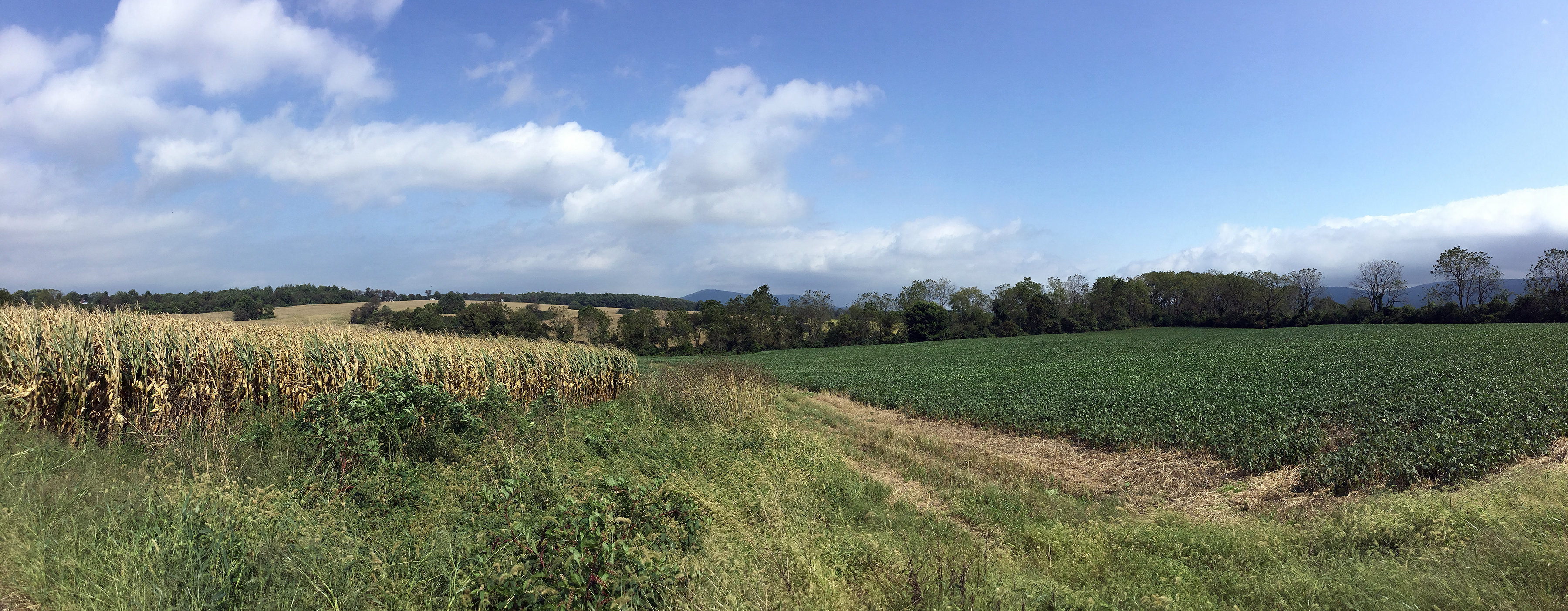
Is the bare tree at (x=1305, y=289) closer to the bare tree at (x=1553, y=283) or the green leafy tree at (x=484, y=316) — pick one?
the bare tree at (x=1553, y=283)

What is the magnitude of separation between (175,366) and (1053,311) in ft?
282

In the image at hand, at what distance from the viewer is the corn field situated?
7.13 m

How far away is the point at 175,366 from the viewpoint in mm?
8055

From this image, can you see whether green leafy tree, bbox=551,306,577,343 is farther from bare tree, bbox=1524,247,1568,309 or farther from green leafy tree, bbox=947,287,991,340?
bare tree, bbox=1524,247,1568,309

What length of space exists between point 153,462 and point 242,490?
1623mm

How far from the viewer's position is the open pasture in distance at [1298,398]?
29.3 feet

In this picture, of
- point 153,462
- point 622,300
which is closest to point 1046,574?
point 153,462

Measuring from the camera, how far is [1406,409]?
11.8 meters

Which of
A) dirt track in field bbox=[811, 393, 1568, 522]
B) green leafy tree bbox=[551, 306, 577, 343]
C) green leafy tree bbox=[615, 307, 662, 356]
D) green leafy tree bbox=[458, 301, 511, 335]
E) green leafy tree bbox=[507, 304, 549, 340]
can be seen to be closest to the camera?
dirt track in field bbox=[811, 393, 1568, 522]

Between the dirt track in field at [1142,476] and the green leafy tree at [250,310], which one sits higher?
the green leafy tree at [250,310]

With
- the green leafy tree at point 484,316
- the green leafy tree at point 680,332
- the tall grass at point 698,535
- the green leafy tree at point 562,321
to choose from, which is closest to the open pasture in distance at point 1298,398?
the tall grass at point 698,535

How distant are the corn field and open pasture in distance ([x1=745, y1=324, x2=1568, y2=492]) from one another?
1383 cm

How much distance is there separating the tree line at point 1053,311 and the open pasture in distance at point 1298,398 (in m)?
30.7

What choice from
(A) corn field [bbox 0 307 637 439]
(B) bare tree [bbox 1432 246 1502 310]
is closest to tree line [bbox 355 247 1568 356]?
(B) bare tree [bbox 1432 246 1502 310]
